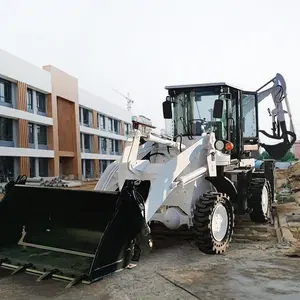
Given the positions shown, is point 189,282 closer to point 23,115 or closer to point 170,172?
point 170,172

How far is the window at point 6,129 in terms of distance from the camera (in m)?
32.1

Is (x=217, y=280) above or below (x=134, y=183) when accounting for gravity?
below

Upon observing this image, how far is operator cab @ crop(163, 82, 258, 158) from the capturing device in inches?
310

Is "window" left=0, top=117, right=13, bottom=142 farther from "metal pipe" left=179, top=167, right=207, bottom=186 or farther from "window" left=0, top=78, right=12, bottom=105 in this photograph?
"metal pipe" left=179, top=167, right=207, bottom=186

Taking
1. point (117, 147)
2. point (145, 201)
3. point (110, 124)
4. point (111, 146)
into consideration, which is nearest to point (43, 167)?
point (111, 146)

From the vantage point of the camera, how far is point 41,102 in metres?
38.2

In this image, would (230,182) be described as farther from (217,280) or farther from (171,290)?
(171,290)

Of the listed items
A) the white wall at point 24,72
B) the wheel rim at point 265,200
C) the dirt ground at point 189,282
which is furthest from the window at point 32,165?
the dirt ground at point 189,282

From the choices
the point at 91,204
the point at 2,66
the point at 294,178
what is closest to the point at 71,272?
the point at 91,204

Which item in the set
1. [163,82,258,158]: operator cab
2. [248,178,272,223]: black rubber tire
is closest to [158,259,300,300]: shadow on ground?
[248,178,272,223]: black rubber tire

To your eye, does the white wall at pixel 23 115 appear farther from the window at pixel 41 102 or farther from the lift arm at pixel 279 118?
the lift arm at pixel 279 118

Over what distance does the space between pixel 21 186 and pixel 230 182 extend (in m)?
3.73

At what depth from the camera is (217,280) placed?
5324 mm

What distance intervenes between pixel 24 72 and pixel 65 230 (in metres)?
30.1
